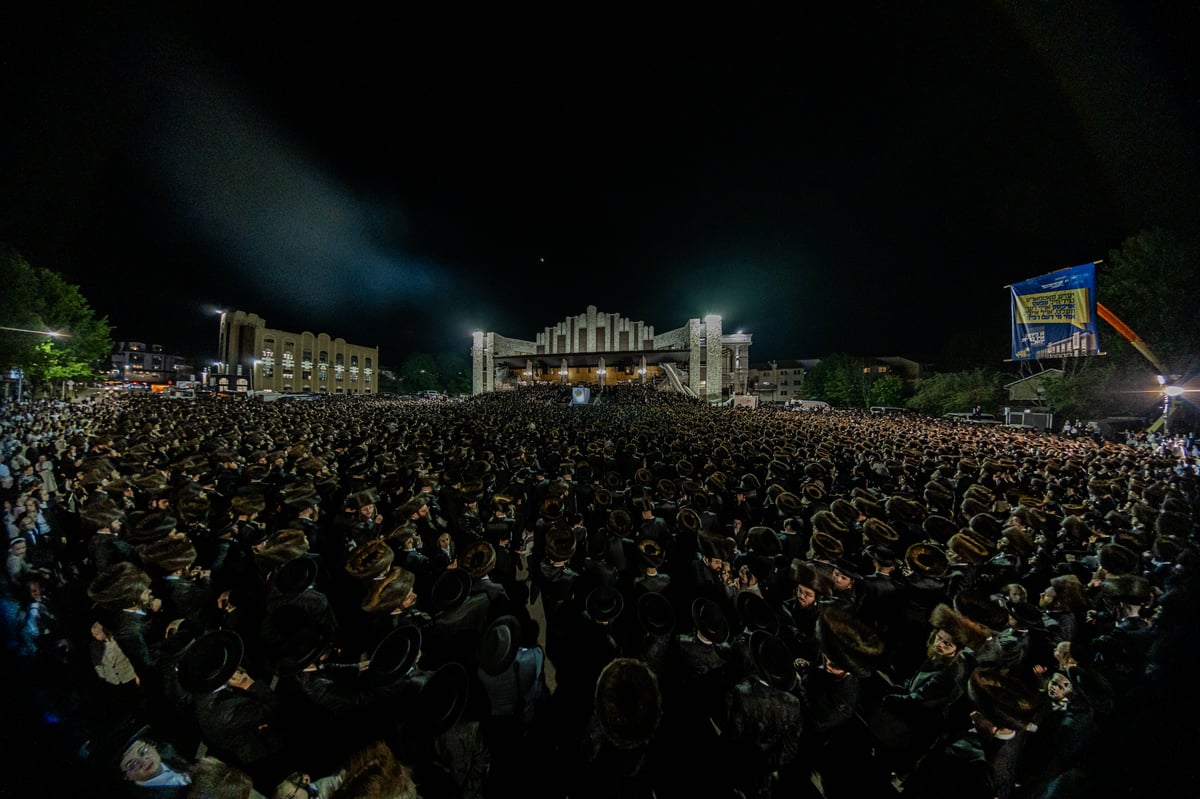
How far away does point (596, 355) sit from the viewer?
5256 cm

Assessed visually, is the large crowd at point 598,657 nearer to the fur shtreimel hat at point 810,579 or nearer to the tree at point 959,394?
the fur shtreimel hat at point 810,579

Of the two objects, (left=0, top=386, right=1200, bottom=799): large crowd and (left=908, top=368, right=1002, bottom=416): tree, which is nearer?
(left=0, top=386, right=1200, bottom=799): large crowd

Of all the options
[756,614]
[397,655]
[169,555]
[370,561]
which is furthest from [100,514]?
[756,614]

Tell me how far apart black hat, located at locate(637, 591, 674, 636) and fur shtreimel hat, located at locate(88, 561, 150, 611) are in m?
3.70

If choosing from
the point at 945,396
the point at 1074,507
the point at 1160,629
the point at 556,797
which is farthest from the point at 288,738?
the point at 945,396

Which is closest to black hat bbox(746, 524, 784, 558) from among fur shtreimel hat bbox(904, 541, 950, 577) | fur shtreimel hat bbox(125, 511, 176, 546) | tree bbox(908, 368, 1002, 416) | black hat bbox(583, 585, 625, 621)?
fur shtreimel hat bbox(904, 541, 950, 577)

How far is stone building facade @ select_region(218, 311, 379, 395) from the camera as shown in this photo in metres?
54.7

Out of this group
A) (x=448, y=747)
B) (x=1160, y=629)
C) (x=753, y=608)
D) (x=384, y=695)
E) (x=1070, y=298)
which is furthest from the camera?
(x=1070, y=298)

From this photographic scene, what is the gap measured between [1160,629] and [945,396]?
37094 millimetres

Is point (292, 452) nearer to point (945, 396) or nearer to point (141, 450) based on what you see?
point (141, 450)

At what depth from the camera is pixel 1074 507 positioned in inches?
231

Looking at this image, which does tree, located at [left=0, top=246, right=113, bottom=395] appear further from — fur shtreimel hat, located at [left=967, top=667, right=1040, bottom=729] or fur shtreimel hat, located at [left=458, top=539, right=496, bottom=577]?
fur shtreimel hat, located at [left=967, top=667, right=1040, bottom=729]

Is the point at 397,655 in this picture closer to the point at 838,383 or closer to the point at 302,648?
the point at 302,648

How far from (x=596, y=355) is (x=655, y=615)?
50.3m
